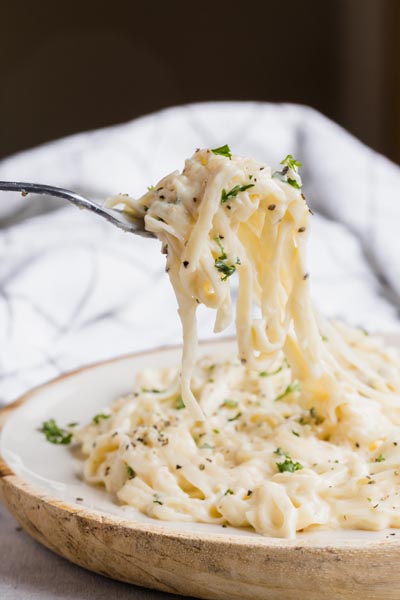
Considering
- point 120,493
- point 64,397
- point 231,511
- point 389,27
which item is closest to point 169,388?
point 64,397

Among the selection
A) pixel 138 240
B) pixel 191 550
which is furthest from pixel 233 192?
pixel 138 240

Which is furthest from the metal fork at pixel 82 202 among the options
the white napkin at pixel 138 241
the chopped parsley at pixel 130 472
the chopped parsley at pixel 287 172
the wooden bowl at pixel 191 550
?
the white napkin at pixel 138 241

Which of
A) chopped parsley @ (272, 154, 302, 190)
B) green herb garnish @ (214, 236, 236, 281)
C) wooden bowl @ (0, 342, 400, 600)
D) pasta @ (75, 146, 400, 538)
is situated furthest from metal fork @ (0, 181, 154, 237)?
wooden bowl @ (0, 342, 400, 600)

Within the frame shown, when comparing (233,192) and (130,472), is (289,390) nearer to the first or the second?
(130,472)

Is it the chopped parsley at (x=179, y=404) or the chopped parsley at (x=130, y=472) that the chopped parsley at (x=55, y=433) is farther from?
the chopped parsley at (x=130, y=472)

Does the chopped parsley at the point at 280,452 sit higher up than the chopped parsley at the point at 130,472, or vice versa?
the chopped parsley at the point at 280,452

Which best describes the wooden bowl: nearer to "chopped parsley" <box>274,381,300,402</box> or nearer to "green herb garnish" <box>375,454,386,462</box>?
"green herb garnish" <box>375,454,386,462</box>
